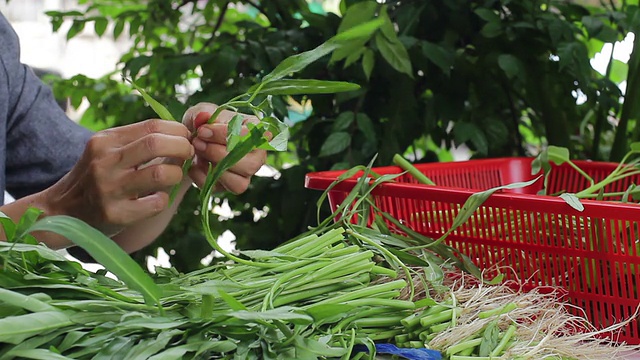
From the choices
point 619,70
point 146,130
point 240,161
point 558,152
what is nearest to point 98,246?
point 146,130

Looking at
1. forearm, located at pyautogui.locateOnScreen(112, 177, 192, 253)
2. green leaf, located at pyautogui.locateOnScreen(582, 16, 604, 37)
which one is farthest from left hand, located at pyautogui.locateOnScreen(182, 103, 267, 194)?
green leaf, located at pyautogui.locateOnScreen(582, 16, 604, 37)

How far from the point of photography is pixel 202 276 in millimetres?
652

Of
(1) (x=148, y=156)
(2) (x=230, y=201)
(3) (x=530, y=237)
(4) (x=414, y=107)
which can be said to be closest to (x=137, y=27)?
(2) (x=230, y=201)

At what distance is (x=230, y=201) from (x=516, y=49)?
1.82ft

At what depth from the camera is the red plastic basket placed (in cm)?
69

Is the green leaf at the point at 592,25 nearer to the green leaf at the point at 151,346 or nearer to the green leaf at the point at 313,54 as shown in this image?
the green leaf at the point at 313,54

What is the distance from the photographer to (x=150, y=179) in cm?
72

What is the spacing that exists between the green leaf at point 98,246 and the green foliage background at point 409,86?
0.67m

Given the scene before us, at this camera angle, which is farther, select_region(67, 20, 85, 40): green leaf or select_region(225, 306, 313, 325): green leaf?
select_region(67, 20, 85, 40): green leaf

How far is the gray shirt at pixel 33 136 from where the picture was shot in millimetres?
1113

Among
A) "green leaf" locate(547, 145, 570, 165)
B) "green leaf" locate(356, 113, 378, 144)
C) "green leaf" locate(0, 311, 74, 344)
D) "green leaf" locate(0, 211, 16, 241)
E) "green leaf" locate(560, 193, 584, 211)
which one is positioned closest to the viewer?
"green leaf" locate(0, 311, 74, 344)

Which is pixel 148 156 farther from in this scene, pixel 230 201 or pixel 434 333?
pixel 230 201

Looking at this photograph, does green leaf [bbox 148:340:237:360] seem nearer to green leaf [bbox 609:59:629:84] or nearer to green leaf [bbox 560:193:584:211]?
green leaf [bbox 560:193:584:211]

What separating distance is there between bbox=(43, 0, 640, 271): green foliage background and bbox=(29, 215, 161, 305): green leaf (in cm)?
67
